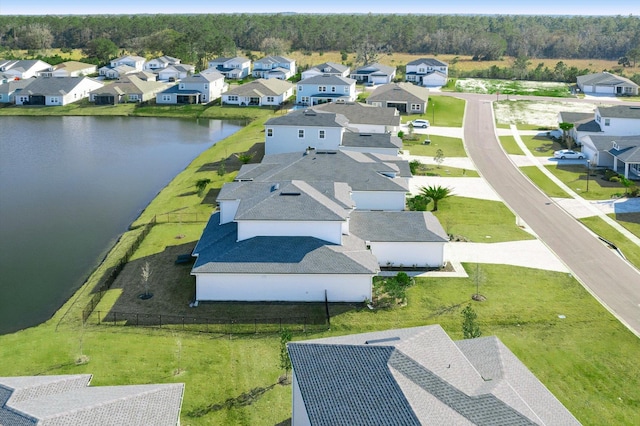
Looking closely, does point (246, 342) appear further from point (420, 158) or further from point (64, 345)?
point (420, 158)

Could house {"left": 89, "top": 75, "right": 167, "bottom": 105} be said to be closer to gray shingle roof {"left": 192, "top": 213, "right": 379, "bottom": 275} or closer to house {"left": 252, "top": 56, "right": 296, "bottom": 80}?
house {"left": 252, "top": 56, "right": 296, "bottom": 80}

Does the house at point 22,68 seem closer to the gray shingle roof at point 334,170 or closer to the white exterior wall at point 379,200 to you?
the gray shingle roof at point 334,170

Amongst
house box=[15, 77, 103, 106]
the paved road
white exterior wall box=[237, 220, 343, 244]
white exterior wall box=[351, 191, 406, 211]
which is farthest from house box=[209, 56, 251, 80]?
white exterior wall box=[237, 220, 343, 244]

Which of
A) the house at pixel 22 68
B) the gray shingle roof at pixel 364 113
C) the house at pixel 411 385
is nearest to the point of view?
the house at pixel 411 385

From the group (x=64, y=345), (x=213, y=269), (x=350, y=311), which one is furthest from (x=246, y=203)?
(x=64, y=345)

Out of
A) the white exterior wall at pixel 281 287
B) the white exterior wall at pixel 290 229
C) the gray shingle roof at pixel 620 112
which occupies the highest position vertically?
the gray shingle roof at pixel 620 112

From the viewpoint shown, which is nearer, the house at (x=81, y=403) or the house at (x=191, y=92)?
the house at (x=81, y=403)

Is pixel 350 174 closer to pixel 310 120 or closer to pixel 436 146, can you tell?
pixel 310 120

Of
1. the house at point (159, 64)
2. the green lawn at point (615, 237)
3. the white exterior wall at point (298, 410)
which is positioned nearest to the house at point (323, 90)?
the house at point (159, 64)
